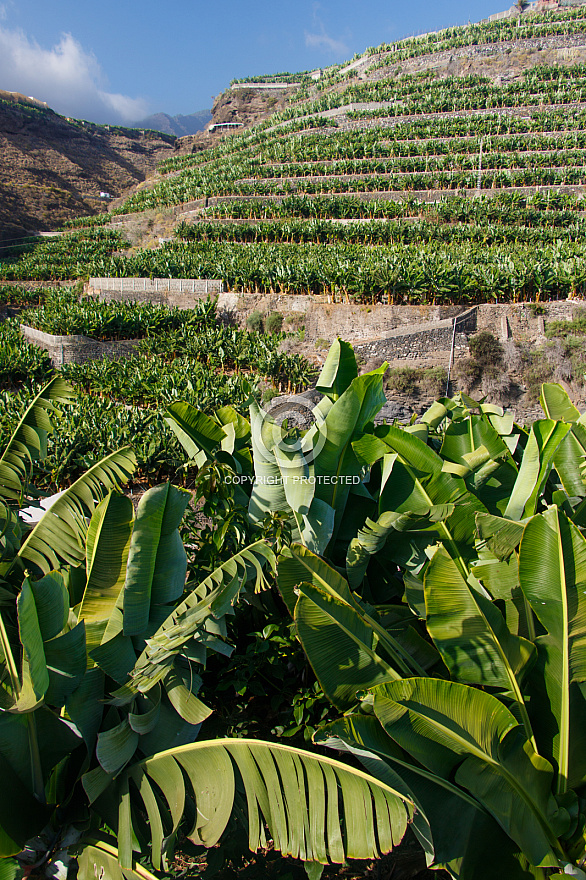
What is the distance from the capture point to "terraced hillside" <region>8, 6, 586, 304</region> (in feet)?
51.8

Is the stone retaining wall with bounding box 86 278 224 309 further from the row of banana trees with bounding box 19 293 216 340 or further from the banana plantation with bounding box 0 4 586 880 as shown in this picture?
the banana plantation with bounding box 0 4 586 880

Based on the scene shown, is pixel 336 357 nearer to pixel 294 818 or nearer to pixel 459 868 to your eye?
pixel 294 818

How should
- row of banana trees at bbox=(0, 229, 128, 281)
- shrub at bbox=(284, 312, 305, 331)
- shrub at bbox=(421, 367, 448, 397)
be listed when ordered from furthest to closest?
row of banana trees at bbox=(0, 229, 128, 281), shrub at bbox=(284, 312, 305, 331), shrub at bbox=(421, 367, 448, 397)

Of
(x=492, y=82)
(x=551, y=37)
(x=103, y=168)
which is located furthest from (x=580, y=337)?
(x=103, y=168)

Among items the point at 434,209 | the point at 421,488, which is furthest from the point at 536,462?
the point at 434,209

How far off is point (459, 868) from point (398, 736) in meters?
0.60

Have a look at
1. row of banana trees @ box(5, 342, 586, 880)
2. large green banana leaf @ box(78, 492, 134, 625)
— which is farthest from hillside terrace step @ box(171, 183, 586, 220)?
large green banana leaf @ box(78, 492, 134, 625)

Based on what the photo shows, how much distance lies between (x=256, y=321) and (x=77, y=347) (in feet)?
18.7

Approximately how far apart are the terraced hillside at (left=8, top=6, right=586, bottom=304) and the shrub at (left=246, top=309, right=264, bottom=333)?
64.8 inches

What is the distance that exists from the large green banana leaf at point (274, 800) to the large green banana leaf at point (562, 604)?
82 cm

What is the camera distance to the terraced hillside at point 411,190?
51.8 ft

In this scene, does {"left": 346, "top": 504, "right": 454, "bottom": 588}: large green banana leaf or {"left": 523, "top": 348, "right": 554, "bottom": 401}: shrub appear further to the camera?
{"left": 523, "top": 348, "right": 554, "bottom": 401}: shrub

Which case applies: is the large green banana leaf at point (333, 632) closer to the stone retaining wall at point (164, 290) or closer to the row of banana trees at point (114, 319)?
the row of banana trees at point (114, 319)

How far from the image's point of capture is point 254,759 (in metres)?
1.90
